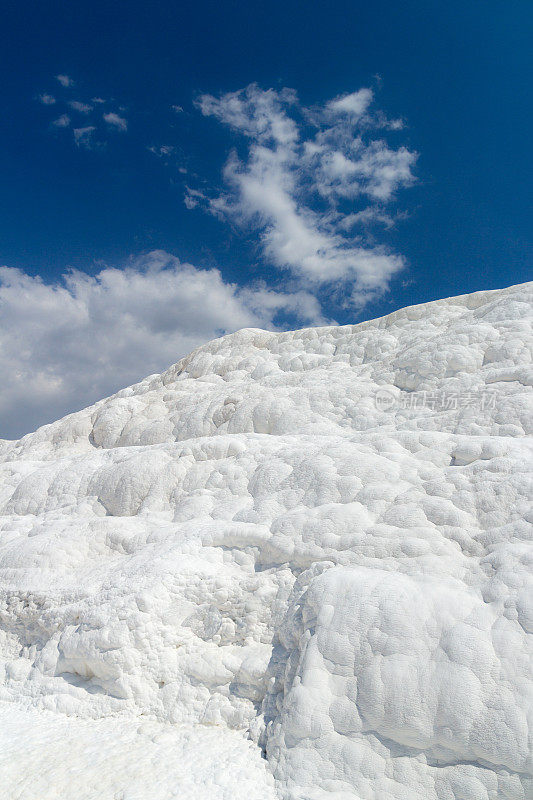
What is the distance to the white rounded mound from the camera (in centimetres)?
269

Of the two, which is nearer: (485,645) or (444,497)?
(485,645)

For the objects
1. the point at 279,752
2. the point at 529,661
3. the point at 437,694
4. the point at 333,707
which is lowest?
the point at 279,752

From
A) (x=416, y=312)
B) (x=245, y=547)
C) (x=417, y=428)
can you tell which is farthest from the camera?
(x=416, y=312)

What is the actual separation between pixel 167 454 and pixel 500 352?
4.89 metres

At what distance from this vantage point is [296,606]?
11.8 feet

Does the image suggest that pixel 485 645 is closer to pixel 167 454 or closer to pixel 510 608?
pixel 510 608

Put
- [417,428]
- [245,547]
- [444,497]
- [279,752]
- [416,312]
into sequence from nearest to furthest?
[279,752] < [444,497] < [245,547] < [417,428] < [416,312]

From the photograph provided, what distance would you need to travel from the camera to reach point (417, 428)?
6293 millimetres

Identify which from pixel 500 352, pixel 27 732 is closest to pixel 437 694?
pixel 27 732

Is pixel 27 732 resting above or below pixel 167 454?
below

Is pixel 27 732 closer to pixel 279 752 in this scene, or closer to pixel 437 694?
pixel 279 752

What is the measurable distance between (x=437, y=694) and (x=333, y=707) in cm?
60

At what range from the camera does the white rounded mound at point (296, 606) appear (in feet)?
8.81

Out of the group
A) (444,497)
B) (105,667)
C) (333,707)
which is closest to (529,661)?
(333,707)
